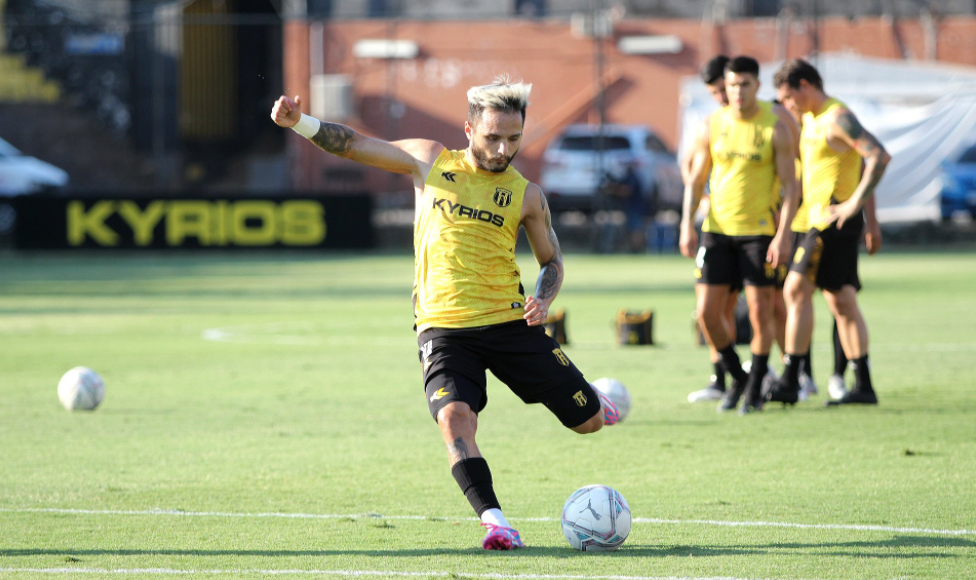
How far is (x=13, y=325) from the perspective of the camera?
16203 mm

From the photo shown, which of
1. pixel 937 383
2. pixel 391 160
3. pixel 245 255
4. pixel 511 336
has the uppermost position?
pixel 391 160

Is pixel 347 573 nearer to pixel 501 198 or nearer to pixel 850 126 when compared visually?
pixel 501 198

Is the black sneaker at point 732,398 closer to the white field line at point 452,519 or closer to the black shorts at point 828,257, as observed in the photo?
the black shorts at point 828,257

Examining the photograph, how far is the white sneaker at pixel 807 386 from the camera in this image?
10336mm

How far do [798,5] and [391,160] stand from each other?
32.3m

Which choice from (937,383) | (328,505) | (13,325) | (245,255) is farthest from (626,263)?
(328,505)

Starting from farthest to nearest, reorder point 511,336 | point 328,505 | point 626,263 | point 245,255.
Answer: point 245,255
point 626,263
point 328,505
point 511,336

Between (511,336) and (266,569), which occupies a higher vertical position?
(511,336)

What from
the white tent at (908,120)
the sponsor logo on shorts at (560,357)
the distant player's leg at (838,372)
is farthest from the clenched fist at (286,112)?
the white tent at (908,120)

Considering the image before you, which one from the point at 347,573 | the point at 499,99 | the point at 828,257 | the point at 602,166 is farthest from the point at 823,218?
the point at 602,166

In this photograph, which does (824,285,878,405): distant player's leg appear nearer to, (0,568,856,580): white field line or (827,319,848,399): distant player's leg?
(827,319,848,399): distant player's leg

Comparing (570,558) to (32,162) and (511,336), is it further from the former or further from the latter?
(32,162)

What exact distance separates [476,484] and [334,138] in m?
1.67

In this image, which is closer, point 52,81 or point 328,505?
point 328,505
